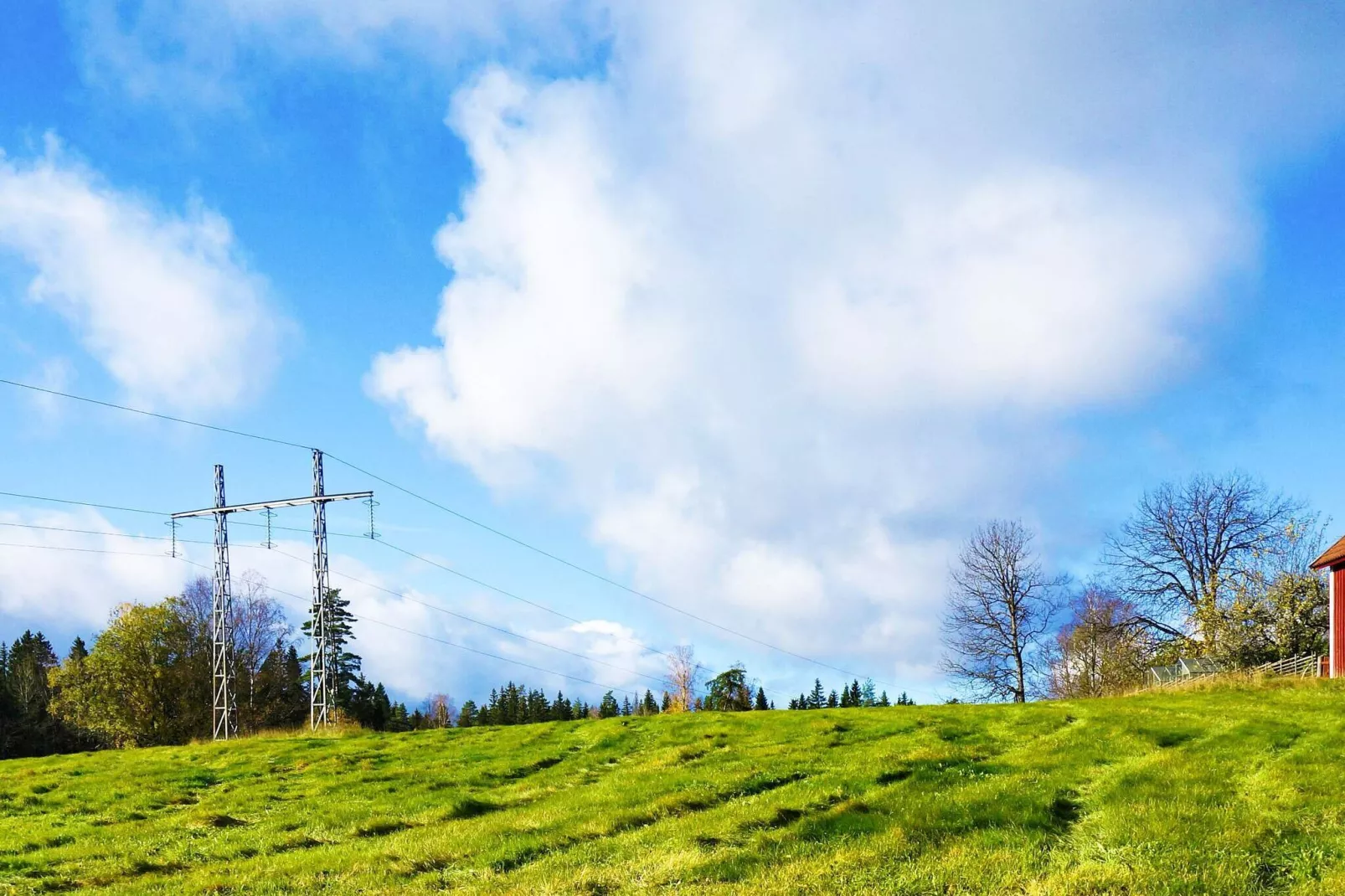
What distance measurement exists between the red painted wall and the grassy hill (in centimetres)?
1524

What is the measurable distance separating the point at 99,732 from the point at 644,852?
220ft

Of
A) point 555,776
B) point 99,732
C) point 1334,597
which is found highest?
point 1334,597

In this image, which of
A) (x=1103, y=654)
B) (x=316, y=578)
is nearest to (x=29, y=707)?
(x=316, y=578)

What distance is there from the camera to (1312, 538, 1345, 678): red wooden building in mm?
38688

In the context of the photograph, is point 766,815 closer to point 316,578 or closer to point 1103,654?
point 316,578

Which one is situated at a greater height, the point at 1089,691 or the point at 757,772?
the point at 757,772

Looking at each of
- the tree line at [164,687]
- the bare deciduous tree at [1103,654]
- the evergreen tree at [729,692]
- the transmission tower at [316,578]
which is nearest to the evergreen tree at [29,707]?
the tree line at [164,687]

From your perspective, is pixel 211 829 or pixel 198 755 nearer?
pixel 211 829

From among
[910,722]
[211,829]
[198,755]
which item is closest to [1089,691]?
[910,722]

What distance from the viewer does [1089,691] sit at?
57188 millimetres

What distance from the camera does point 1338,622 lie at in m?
39.2

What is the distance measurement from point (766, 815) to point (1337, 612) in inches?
1492

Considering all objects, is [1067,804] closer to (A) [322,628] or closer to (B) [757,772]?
(B) [757,772]

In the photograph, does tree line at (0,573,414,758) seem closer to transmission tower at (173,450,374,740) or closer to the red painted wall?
transmission tower at (173,450,374,740)
